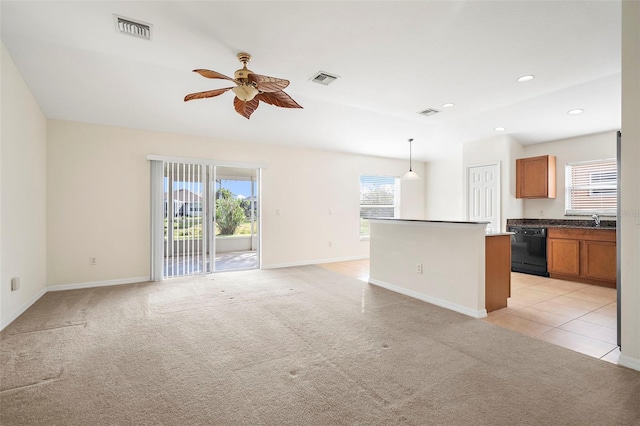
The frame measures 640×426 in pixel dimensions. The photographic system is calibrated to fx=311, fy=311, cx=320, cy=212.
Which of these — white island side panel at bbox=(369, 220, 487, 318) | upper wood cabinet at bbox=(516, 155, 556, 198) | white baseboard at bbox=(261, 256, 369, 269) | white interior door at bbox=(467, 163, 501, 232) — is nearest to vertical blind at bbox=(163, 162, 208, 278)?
white baseboard at bbox=(261, 256, 369, 269)

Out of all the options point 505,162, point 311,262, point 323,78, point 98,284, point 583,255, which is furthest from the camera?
point 311,262

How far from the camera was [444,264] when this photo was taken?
12.1 ft

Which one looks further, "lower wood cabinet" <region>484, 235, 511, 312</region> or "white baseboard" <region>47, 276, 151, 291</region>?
"white baseboard" <region>47, 276, 151, 291</region>

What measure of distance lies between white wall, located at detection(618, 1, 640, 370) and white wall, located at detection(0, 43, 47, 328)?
5.32 m

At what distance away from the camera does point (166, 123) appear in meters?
4.81

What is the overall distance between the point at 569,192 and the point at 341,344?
5.43 m

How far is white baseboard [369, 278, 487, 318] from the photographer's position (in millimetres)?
3346

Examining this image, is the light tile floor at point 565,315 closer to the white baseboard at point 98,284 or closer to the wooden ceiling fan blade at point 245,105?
the wooden ceiling fan blade at point 245,105

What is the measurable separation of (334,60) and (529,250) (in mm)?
4711

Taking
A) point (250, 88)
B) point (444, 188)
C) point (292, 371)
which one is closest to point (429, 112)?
point (250, 88)

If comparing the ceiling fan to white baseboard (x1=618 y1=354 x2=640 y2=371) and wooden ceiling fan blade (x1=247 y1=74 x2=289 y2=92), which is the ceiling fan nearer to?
wooden ceiling fan blade (x1=247 y1=74 x2=289 y2=92)

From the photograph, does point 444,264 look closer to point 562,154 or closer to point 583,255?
point 583,255

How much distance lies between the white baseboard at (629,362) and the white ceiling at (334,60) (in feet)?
8.80

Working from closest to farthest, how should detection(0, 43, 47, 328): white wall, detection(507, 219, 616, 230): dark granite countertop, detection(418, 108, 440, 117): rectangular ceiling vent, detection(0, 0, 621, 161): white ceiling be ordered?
detection(0, 0, 621, 161): white ceiling < detection(0, 43, 47, 328): white wall < detection(418, 108, 440, 117): rectangular ceiling vent < detection(507, 219, 616, 230): dark granite countertop
